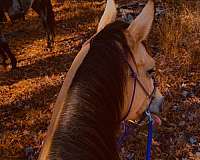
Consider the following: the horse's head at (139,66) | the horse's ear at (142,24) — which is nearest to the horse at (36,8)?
the horse's head at (139,66)

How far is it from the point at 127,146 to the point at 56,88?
169 cm

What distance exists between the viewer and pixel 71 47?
7.14 metres

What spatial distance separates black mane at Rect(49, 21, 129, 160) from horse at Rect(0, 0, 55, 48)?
→ 5.05 m

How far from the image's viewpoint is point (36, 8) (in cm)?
725

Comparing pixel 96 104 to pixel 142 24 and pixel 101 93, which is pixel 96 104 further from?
pixel 142 24

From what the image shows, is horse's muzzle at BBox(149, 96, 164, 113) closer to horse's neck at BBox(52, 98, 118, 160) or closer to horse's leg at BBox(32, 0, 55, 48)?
horse's neck at BBox(52, 98, 118, 160)

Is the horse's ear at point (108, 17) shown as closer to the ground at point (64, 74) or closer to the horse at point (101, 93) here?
the horse at point (101, 93)

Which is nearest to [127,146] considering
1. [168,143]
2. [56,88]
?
[168,143]

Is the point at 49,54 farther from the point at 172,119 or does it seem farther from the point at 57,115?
the point at 57,115

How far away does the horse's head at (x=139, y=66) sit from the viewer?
7.34ft

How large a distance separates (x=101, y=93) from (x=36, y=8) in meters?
5.55

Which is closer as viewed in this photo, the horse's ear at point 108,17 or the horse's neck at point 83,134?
the horse's neck at point 83,134

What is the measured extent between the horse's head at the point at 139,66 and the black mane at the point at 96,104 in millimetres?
66

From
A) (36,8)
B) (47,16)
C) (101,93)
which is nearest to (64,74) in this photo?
(47,16)
